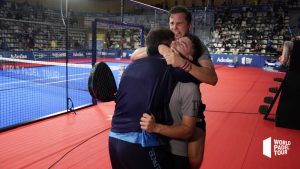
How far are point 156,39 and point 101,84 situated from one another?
55 cm

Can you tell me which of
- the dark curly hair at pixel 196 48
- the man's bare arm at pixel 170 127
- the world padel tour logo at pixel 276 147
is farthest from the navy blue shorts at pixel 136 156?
the world padel tour logo at pixel 276 147

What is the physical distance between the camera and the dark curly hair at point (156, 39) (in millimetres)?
1704

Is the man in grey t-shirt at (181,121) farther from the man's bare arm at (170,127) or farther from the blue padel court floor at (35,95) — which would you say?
the blue padel court floor at (35,95)

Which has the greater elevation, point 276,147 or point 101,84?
point 101,84

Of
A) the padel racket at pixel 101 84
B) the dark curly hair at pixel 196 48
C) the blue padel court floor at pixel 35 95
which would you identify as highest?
the dark curly hair at pixel 196 48

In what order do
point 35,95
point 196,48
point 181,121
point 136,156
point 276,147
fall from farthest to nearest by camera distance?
point 35,95 → point 276,147 → point 196,48 → point 181,121 → point 136,156

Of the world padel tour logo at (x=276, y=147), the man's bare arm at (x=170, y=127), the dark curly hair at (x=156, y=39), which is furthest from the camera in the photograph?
the world padel tour logo at (x=276, y=147)

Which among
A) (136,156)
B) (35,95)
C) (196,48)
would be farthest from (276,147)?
(35,95)

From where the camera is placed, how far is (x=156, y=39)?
1.72 metres

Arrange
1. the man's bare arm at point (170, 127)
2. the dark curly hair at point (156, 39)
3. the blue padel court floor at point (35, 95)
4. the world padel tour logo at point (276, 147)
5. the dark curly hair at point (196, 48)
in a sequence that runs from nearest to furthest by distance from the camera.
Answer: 1. the man's bare arm at point (170, 127)
2. the dark curly hair at point (156, 39)
3. the dark curly hair at point (196, 48)
4. the world padel tour logo at point (276, 147)
5. the blue padel court floor at point (35, 95)

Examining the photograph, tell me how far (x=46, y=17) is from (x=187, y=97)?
25420mm

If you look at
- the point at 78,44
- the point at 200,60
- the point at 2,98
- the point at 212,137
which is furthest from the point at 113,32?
the point at 200,60

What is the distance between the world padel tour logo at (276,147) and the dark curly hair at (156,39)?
3.23 m

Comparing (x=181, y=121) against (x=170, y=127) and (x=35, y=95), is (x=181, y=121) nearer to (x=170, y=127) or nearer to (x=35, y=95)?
(x=170, y=127)
